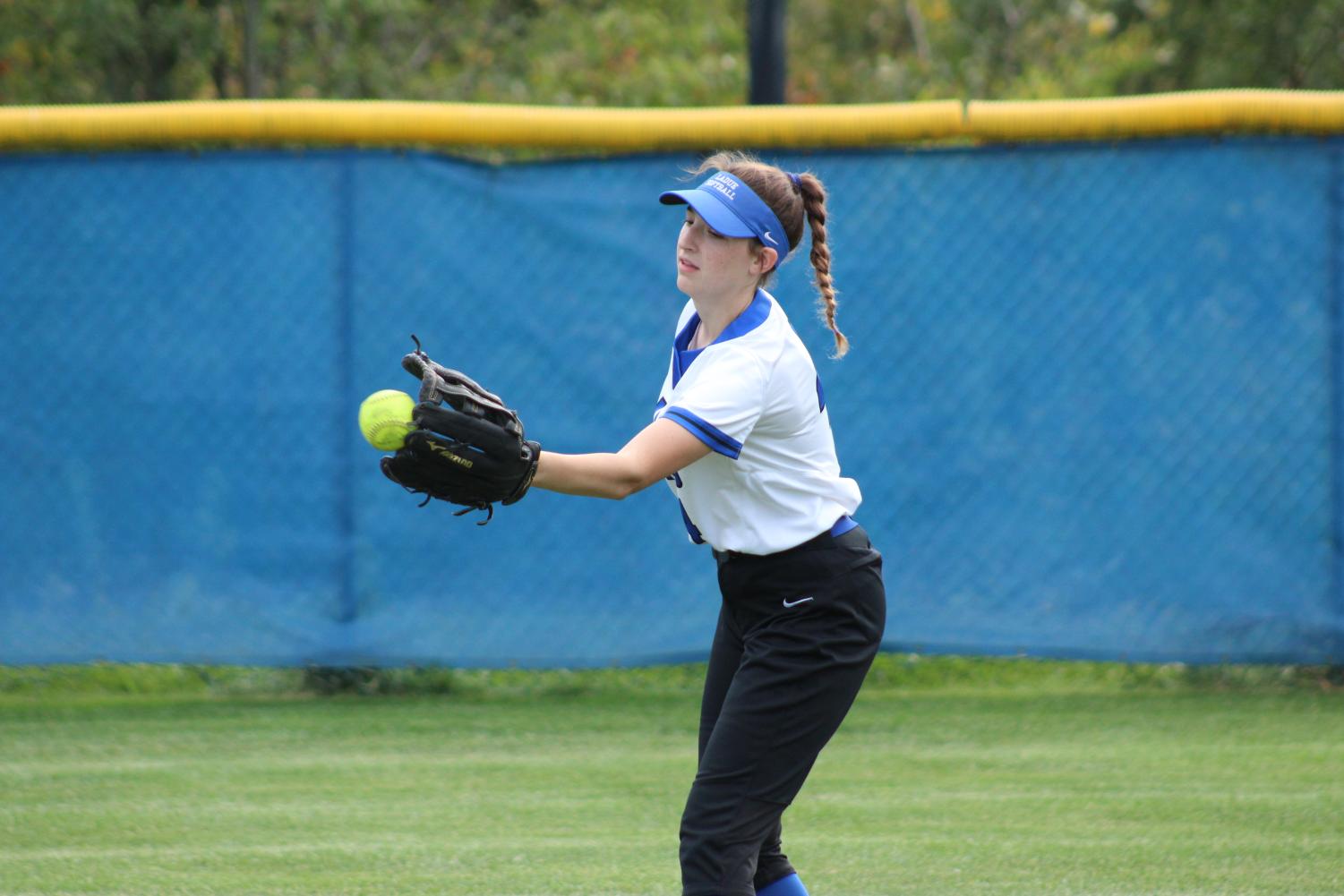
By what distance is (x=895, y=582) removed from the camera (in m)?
6.31

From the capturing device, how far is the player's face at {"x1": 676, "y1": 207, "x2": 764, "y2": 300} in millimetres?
3244

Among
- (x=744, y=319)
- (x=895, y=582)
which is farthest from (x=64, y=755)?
(x=744, y=319)

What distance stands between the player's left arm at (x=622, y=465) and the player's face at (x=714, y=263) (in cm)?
40

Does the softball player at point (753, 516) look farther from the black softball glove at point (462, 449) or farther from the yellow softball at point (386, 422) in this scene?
the yellow softball at point (386, 422)

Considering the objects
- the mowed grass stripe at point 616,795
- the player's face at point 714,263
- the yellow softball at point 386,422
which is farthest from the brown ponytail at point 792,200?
the mowed grass stripe at point 616,795

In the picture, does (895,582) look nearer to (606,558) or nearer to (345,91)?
(606,558)

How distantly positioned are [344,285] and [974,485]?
2543mm

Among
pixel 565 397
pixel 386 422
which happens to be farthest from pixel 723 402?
pixel 565 397

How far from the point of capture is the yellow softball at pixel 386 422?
2.85m

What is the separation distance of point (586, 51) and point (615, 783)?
10.7 meters

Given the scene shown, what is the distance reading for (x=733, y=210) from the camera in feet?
10.6

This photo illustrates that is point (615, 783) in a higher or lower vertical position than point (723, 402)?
lower

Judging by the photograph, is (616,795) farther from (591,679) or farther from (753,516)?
(753,516)

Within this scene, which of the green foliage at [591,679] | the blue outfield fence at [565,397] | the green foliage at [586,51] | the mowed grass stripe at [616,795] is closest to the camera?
the mowed grass stripe at [616,795]
